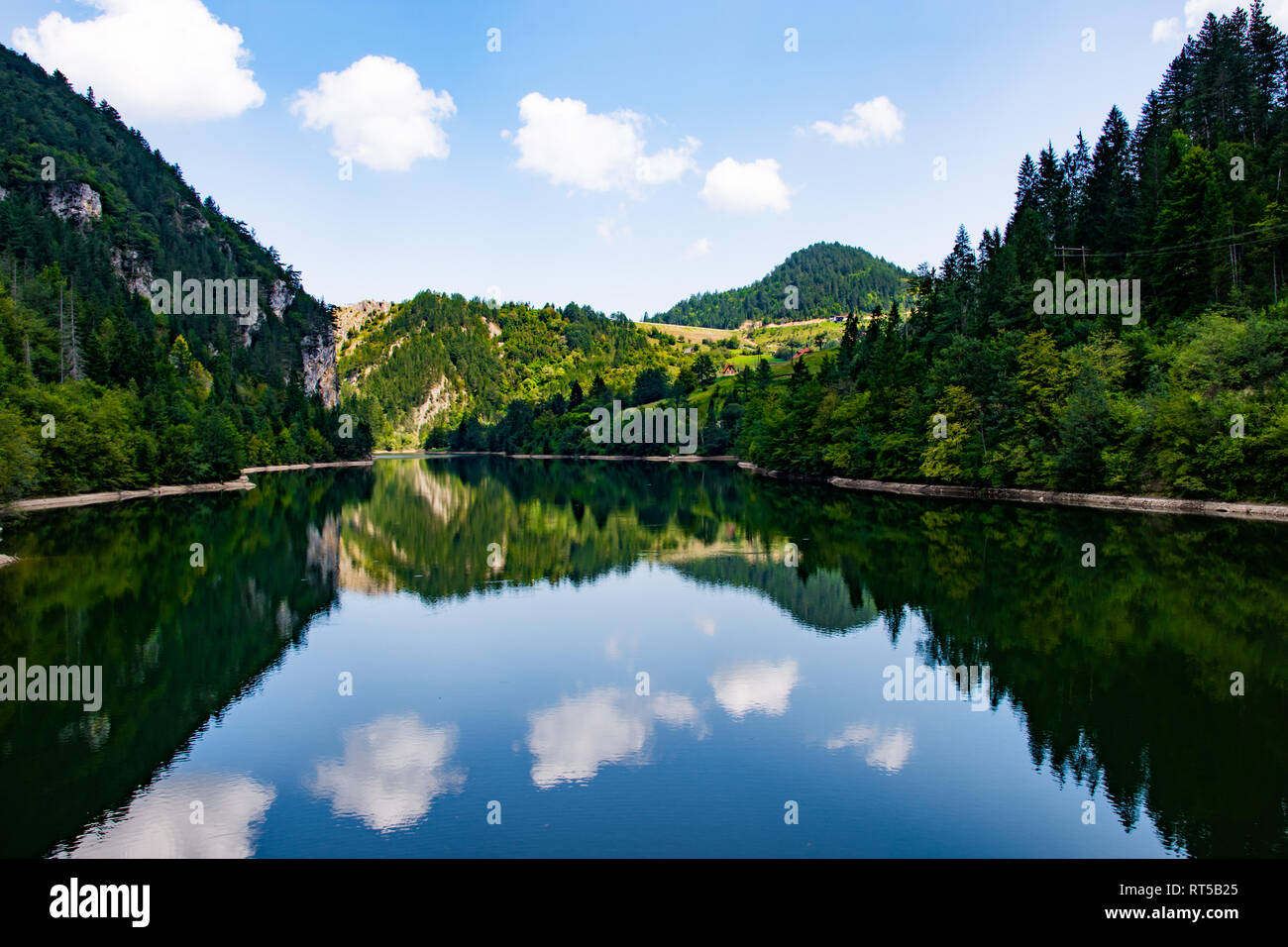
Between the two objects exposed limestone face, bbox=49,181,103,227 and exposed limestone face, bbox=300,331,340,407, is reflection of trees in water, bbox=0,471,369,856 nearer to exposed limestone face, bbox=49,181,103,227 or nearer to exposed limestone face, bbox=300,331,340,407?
exposed limestone face, bbox=49,181,103,227

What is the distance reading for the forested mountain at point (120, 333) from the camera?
209 feet

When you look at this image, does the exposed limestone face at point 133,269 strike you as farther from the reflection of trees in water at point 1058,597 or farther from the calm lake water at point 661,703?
the calm lake water at point 661,703

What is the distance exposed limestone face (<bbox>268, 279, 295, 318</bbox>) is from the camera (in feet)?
607

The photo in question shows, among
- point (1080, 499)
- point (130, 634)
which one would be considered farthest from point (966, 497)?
point (130, 634)

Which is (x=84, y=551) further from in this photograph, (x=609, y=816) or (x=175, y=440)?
(x=175, y=440)

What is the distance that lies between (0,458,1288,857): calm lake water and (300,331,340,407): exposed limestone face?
506 ft

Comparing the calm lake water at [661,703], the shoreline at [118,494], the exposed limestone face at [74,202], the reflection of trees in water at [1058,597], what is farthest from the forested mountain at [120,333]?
the calm lake water at [661,703]

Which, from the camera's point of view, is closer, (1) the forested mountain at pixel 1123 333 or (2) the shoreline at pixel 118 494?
(1) the forested mountain at pixel 1123 333

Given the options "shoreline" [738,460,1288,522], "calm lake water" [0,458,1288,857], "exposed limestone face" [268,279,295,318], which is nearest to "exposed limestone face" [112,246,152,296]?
"exposed limestone face" [268,279,295,318]

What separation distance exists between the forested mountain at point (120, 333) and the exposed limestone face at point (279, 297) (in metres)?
0.60

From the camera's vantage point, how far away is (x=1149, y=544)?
36562mm

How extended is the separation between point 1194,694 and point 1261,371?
1575 inches

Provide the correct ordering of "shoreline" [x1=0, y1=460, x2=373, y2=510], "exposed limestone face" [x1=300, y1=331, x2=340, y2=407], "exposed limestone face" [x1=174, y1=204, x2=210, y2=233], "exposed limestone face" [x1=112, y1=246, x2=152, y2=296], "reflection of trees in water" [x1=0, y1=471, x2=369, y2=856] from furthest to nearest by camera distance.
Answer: "exposed limestone face" [x1=300, y1=331, x2=340, y2=407], "exposed limestone face" [x1=174, y1=204, x2=210, y2=233], "exposed limestone face" [x1=112, y1=246, x2=152, y2=296], "shoreline" [x1=0, y1=460, x2=373, y2=510], "reflection of trees in water" [x1=0, y1=471, x2=369, y2=856]

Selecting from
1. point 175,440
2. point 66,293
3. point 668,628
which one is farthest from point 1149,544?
point 66,293
